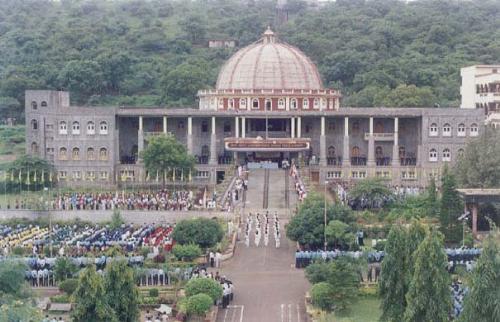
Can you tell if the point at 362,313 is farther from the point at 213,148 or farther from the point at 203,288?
the point at 213,148

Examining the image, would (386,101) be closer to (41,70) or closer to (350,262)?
(41,70)

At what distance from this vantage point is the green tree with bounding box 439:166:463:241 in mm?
38562

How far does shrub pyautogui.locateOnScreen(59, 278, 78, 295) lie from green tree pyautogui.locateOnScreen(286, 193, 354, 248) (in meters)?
10.3

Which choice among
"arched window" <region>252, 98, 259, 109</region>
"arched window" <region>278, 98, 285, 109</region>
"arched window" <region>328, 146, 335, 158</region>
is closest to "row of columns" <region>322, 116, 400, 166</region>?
"arched window" <region>328, 146, 335, 158</region>

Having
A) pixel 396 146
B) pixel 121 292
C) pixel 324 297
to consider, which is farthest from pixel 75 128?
pixel 121 292

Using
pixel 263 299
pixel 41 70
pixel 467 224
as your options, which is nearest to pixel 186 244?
pixel 263 299

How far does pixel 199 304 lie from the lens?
27.6m

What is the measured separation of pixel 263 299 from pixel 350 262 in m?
3.31

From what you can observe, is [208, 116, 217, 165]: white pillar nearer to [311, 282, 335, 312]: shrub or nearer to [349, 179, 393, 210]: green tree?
[349, 179, 393, 210]: green tree

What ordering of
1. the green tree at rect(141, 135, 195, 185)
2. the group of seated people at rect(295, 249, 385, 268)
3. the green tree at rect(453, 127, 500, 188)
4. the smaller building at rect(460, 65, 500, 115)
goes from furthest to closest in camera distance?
the smaller building at rect(460, 65, 500, 115) < the green tree at rect(141, 135, 195, 185) < the green tree at rect(453, 127, 500, 188) < the group of seated people at rect(295, 249, 385, 268)

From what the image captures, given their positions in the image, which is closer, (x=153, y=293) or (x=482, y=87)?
(x=153, y=293)

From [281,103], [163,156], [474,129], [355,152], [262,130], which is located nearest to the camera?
[163,156]

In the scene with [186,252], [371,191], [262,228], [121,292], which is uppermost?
[371,191]

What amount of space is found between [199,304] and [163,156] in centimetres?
2635
